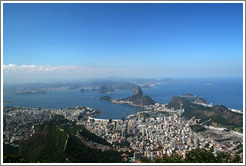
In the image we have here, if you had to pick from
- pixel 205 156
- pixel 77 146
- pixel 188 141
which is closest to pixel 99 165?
pixel 205 156

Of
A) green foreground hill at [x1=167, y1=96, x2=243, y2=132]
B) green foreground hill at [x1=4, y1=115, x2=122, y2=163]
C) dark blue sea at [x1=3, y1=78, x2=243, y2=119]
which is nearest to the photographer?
green foreground hill at [x1=4, y1=115, x2=122, y2=163]

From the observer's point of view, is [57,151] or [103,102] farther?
[103,102]

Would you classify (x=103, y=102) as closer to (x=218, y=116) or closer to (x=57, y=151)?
(x=218, y=116)

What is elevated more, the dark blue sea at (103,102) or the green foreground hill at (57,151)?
the green foreground hill at (57,151)

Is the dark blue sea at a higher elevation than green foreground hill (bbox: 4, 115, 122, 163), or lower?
lower

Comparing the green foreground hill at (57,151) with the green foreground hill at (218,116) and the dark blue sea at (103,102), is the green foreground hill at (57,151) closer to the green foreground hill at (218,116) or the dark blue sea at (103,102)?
the dark blue sea at (103,102)

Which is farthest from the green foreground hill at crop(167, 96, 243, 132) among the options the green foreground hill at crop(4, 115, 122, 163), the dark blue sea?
the green foreground hill at crop(4, 115, 122, 163)

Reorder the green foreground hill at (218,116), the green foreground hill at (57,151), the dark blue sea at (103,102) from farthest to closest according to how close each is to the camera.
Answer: the dark blue sea at (103,102) → the green foreground hill at (218,116) → the green foreground hill at (57,151)

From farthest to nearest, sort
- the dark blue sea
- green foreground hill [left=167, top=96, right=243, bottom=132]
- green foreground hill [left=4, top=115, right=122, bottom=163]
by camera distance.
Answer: the dark blue sea
green foreground hill [left=167, top=96, right=243, bottom=132]
green foreground hill [left=4, top=115, right=122, bottom=163]

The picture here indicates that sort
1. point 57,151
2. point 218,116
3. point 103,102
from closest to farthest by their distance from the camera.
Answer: point 57,151, point 218,116, point 103,102

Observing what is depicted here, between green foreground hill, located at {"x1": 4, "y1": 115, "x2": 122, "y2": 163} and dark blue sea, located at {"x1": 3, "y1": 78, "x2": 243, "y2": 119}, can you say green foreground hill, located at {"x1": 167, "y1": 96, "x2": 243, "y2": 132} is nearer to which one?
dark blue sea, located at {"x1": 3, "y1": 78, "x2": 243, "y2": 119}

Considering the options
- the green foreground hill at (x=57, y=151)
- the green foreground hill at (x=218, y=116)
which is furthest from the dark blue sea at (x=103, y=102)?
the green foreground hill at (x=57, y=151)

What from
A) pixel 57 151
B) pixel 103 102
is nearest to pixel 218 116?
pixel 57 151
